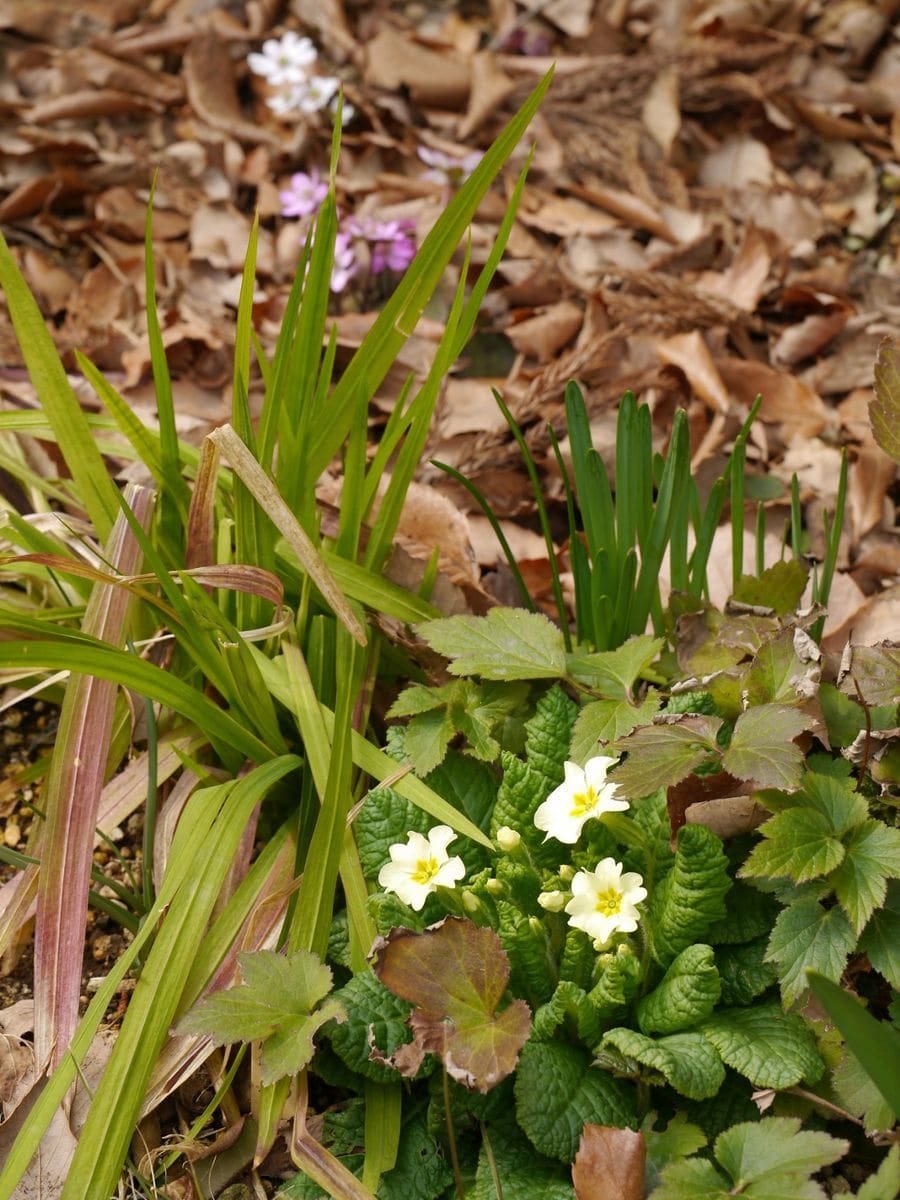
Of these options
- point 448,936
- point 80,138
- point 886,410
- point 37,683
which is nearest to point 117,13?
point 80,138

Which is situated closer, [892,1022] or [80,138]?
[892,1022]

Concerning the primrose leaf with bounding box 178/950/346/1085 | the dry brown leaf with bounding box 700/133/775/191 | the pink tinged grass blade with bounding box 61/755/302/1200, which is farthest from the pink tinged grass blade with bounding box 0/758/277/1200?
the dry brown leaf with bounding box 700/133/775/191

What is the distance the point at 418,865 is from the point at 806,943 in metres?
0.43

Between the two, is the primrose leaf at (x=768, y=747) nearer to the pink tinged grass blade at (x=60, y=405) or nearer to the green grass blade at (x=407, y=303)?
the green grass blade at (x=407, y=303)

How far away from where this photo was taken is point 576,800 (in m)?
1.29

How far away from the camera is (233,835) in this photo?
4.69 feet

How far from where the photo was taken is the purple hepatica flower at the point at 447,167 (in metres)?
2.84

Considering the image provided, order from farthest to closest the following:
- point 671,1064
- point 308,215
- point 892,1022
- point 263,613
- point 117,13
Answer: point 117,13 < point 308,215 < point 263,613 < point 892,1022 < point 671,1064

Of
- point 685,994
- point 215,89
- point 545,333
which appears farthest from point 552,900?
point 215,89

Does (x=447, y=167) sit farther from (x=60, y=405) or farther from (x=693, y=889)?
(x=693, y=889)

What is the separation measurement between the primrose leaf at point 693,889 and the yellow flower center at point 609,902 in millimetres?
68

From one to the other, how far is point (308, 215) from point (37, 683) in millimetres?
1516

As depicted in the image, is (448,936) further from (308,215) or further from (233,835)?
(308,215)

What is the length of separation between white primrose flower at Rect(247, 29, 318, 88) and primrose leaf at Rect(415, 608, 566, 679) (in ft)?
6.53
